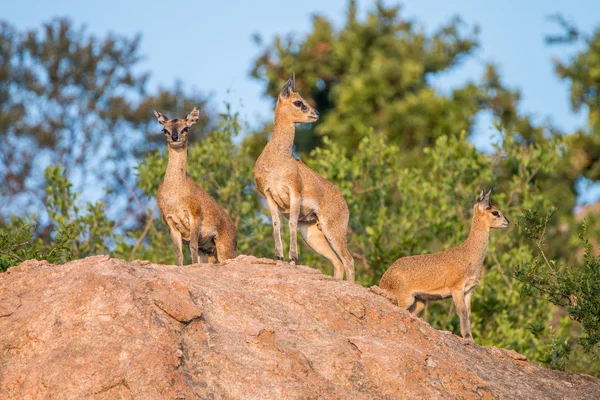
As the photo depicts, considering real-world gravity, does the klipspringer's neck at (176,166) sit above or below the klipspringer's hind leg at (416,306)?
above

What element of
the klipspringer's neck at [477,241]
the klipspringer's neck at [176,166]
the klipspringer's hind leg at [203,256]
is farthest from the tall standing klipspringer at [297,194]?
the klipspringer's neck at [477,241]

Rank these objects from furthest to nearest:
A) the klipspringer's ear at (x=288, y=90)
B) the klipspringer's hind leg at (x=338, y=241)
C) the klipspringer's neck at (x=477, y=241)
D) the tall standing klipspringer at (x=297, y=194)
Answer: the klipspringer's neck at (x=477, y=241), the klipspringer's ear at (x=288, y=90), the klipspringer's hind leg at (x=338, y=241), the tall standing klipspringer at (x=297, y=194)

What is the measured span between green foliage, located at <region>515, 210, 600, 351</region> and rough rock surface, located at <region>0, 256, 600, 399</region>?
2.83 ft

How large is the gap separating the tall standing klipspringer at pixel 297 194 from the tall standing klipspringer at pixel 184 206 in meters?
0.80

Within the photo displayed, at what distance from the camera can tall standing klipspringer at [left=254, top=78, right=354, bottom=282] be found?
1377cm

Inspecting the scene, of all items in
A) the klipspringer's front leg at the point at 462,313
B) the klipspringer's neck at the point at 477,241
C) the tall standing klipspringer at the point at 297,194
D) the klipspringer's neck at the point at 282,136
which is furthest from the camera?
the klipspringer's neck at the point at 477,241

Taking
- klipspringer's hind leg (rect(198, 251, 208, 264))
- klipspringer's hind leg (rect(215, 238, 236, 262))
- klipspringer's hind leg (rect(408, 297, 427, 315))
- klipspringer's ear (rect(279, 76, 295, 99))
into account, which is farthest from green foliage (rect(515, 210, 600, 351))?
klipspringer's hind leg (rect(198, 251, 208, 264))

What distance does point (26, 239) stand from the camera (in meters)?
12.7

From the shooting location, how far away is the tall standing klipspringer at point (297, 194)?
13766 millimetres

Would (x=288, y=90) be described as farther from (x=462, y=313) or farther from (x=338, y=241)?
(x=462, y=313)

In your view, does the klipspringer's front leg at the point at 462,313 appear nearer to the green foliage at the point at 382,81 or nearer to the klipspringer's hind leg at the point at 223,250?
the klipspringer's hind leg at the point at 223,250

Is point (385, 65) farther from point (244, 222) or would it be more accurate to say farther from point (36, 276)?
point (36, 276)

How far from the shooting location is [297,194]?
1377 centimetres

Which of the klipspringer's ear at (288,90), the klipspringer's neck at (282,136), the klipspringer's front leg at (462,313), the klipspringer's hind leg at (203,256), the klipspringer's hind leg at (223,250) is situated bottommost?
the klipspringer's front leg at (462,313)
